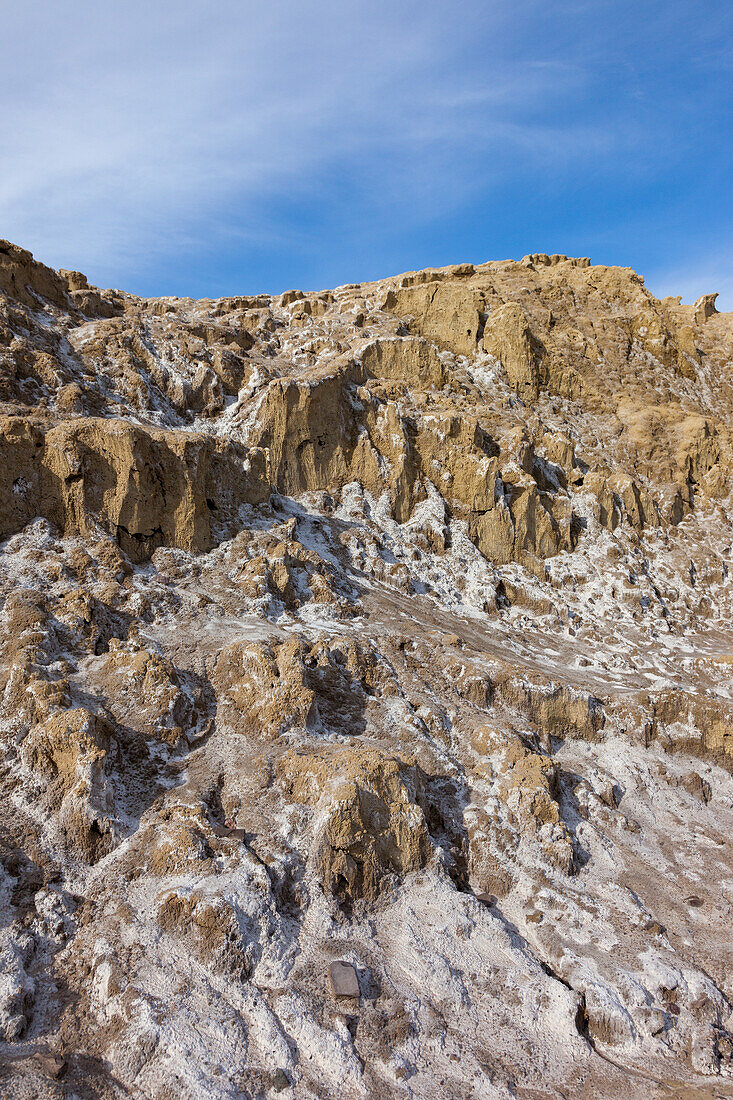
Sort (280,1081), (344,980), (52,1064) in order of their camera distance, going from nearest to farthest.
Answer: (52,1064) < (280,1081) < (344,980)

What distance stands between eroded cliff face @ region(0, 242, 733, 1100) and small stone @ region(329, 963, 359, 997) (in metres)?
0.08

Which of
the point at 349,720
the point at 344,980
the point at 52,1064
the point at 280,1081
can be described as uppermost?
the point at 349,720

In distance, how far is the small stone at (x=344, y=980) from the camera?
1293 centimetres

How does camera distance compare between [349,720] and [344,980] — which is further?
[349,720]

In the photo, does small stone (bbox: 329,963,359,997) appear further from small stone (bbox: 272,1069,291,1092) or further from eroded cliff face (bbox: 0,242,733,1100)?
small stone (bbox: 272,1069,291,1092)

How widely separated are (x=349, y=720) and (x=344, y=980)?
8083mm

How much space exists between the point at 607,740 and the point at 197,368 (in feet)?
96.3

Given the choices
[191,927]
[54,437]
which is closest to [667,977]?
[191,927]

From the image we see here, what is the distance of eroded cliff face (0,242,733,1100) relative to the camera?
12664 millimetres

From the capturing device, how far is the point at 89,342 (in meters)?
33.2

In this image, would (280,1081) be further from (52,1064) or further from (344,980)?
(52,1064)

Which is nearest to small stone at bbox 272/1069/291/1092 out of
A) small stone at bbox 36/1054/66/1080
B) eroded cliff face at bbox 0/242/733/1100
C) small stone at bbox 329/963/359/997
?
eroded cliff face at bbox 0/242/733/1100

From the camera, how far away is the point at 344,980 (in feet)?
43.1

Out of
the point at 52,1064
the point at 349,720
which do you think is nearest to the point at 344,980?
the point at 52,1064
